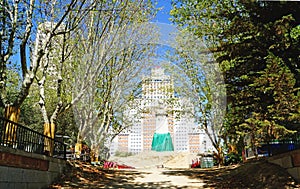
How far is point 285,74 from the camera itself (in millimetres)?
6641

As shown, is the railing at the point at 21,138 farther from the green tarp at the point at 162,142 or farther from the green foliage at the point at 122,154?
the green foliage at the point at 122,154

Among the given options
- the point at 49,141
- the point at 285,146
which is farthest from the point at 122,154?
the point at 285,146

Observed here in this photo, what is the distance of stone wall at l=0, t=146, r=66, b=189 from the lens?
5.84m

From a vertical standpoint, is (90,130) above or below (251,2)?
below

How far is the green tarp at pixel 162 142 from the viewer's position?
2369 centimetres

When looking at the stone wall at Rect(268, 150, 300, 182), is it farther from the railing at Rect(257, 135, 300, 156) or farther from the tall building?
the tall building

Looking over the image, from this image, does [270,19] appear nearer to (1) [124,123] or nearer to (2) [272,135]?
(2) [272,135]

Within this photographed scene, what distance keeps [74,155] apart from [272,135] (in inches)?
375

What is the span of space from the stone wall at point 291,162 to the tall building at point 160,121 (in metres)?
10.8

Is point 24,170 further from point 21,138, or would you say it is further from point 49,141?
point 49,141

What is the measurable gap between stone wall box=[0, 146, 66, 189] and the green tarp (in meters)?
15.4

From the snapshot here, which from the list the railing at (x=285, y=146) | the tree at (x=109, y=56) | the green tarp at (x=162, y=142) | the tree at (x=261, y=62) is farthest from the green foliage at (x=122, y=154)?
the railing at (x=285, y=146)

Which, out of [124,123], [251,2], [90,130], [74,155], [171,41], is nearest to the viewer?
[251,2]

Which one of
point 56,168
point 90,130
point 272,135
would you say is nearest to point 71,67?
point 90,130
